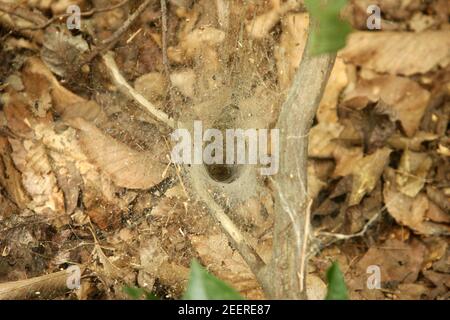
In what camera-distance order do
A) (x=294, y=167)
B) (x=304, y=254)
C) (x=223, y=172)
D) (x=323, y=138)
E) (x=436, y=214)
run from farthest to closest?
1. (x=223, y=172)
2. (x=323, y=138)
3. (x=436, y=214)
4. (x=294, y=167)
5. (x=304, y=254)

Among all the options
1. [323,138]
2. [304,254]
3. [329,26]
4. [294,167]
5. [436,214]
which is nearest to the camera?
[329,26]

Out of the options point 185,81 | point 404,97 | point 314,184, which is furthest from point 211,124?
point 404,97

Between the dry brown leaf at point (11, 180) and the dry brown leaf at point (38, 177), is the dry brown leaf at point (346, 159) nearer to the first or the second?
the dry brown leaf at point (38, 177)

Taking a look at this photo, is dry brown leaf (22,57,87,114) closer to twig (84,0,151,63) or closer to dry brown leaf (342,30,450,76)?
twig (84,0,151,63)

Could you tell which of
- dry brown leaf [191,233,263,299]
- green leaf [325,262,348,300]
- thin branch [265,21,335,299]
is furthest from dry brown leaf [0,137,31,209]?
green leaf [325,262,348,300]

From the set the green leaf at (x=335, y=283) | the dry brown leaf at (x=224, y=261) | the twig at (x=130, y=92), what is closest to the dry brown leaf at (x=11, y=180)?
the twig at (x=130, y=92)

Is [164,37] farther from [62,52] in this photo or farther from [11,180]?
[11,180]
